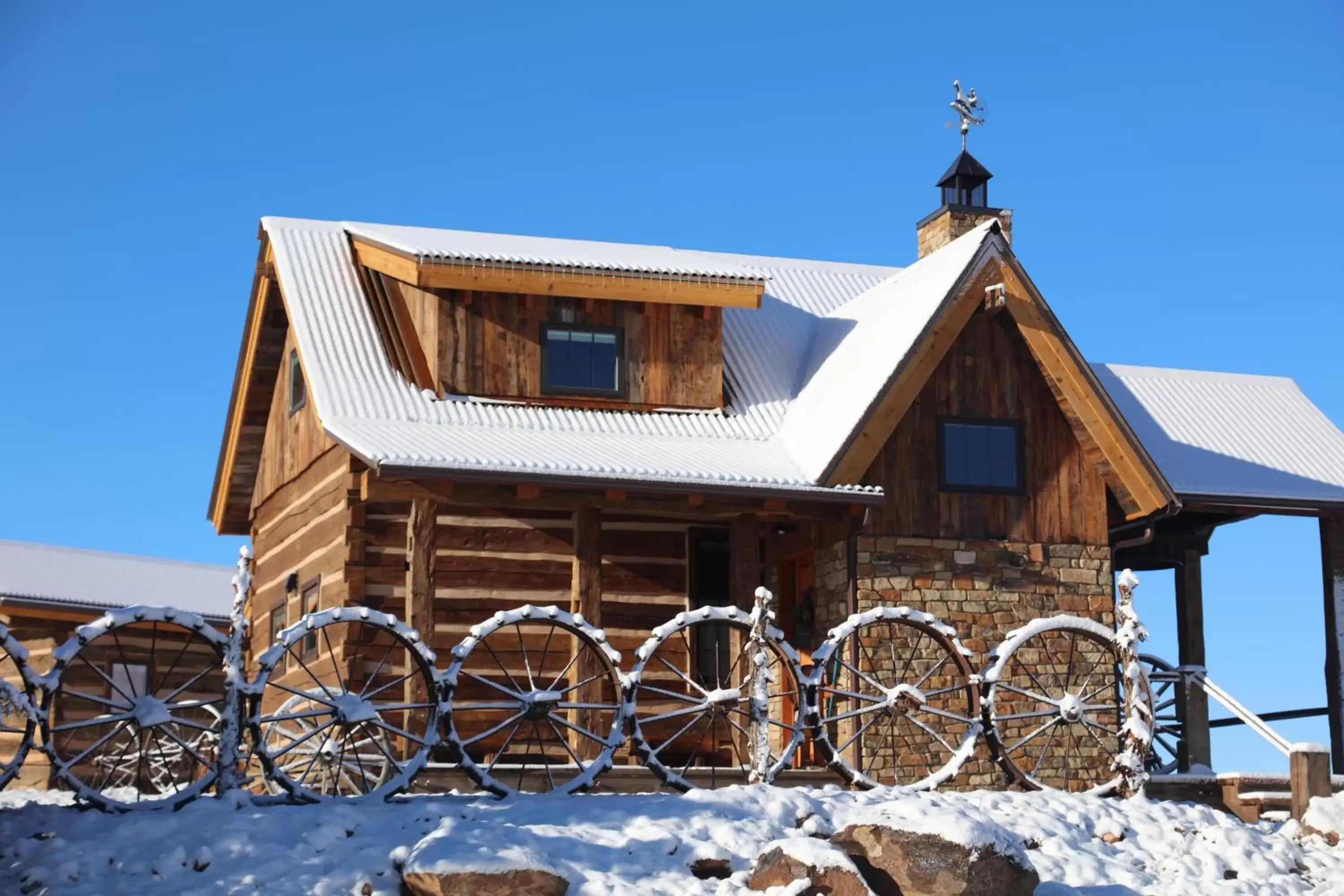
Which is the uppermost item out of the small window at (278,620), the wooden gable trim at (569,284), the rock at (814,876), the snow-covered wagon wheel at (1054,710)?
the wooden gable trim at (569,284)

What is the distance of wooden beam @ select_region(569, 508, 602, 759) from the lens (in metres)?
19.3

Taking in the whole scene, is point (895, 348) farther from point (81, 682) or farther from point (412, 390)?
point (81, 682)

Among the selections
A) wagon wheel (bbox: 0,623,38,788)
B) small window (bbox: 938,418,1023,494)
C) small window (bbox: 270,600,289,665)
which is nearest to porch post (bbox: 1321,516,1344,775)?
small window (bbox: 938,418,1023,494)

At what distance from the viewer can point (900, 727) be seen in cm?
2003

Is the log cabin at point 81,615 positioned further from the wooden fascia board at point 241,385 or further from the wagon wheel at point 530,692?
the wagon wheel at point 530,692

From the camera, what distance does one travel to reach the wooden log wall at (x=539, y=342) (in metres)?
21.8

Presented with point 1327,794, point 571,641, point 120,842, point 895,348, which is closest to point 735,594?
point 571,641

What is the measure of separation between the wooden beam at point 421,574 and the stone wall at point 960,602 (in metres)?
4.55

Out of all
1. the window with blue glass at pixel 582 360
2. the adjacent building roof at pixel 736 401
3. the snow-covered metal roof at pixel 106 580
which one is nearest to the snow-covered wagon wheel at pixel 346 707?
the adjacent building roof at pixel 736 401

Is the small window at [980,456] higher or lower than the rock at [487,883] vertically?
higher

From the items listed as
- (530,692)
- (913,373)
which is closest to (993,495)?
(913,373)

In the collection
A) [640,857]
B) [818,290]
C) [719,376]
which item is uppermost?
[818,290]

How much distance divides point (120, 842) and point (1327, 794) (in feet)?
35.5

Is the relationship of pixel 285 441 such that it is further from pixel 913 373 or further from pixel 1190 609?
pixel 1190 609
